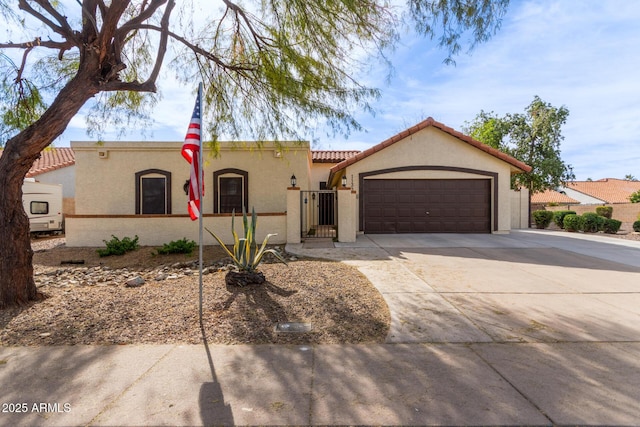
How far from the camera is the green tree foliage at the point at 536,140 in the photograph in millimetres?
20156

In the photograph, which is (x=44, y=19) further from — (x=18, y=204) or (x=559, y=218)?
(x=559, y=218)

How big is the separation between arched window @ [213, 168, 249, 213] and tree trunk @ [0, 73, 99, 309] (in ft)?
25.7

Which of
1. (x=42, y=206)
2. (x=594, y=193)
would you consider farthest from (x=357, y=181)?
(x=594, y=193)

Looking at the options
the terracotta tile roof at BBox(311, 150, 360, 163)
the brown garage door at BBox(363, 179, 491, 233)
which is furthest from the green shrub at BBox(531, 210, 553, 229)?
the terracotta tile roof at BBox(311, 150, 360, 163)

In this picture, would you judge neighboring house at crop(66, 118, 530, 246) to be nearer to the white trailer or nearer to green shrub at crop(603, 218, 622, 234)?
the white trailer

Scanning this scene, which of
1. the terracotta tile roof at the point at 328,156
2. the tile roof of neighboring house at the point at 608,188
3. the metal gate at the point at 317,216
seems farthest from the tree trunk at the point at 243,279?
the tile roof of neighboring house at the point at 608,188

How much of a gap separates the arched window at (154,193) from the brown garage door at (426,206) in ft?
27.1

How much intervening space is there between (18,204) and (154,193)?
331 inches

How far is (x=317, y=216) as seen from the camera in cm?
1452

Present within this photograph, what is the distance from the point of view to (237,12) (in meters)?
7.10

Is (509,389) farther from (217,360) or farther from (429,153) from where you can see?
(429,153)

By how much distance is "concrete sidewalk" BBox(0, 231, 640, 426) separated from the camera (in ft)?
7.92

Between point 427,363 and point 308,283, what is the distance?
9.67 ft

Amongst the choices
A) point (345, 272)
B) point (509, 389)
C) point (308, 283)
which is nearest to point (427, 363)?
point (509, 389)
